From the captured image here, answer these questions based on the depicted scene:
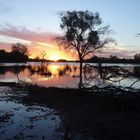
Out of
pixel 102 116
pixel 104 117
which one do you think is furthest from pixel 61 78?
pixel 104 117

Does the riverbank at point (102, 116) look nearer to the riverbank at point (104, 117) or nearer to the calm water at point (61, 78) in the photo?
the riverbank at point (104, 117)

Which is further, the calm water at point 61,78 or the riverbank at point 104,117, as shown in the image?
the calm water at point 61,78

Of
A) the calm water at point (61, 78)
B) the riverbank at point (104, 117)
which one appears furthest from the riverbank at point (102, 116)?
the calm water at point (61, 78)

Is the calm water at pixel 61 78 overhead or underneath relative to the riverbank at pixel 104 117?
underneath

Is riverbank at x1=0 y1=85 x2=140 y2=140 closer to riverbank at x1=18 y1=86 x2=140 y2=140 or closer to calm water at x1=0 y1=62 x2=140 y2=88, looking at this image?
riverbank at x1=18 y1=86 x2=140 y2=140

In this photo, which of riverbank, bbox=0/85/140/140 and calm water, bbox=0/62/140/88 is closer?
riverbank, bbox=0/85/140/140

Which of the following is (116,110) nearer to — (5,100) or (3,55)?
(5,100)

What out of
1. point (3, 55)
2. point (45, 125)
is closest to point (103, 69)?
point (45, 125)

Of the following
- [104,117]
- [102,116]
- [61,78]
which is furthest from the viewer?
[61,78]

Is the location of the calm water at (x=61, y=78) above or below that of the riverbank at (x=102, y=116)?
below

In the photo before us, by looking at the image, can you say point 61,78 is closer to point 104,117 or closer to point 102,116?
point 102,116

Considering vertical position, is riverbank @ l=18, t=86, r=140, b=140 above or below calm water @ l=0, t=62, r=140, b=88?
above

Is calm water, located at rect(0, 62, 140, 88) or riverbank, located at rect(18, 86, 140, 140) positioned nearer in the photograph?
riverbank, located at rect(18, 86, 140, 140)

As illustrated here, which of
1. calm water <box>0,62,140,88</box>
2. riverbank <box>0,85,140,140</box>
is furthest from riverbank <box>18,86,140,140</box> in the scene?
calm water <box>0,62,140,88</box>
